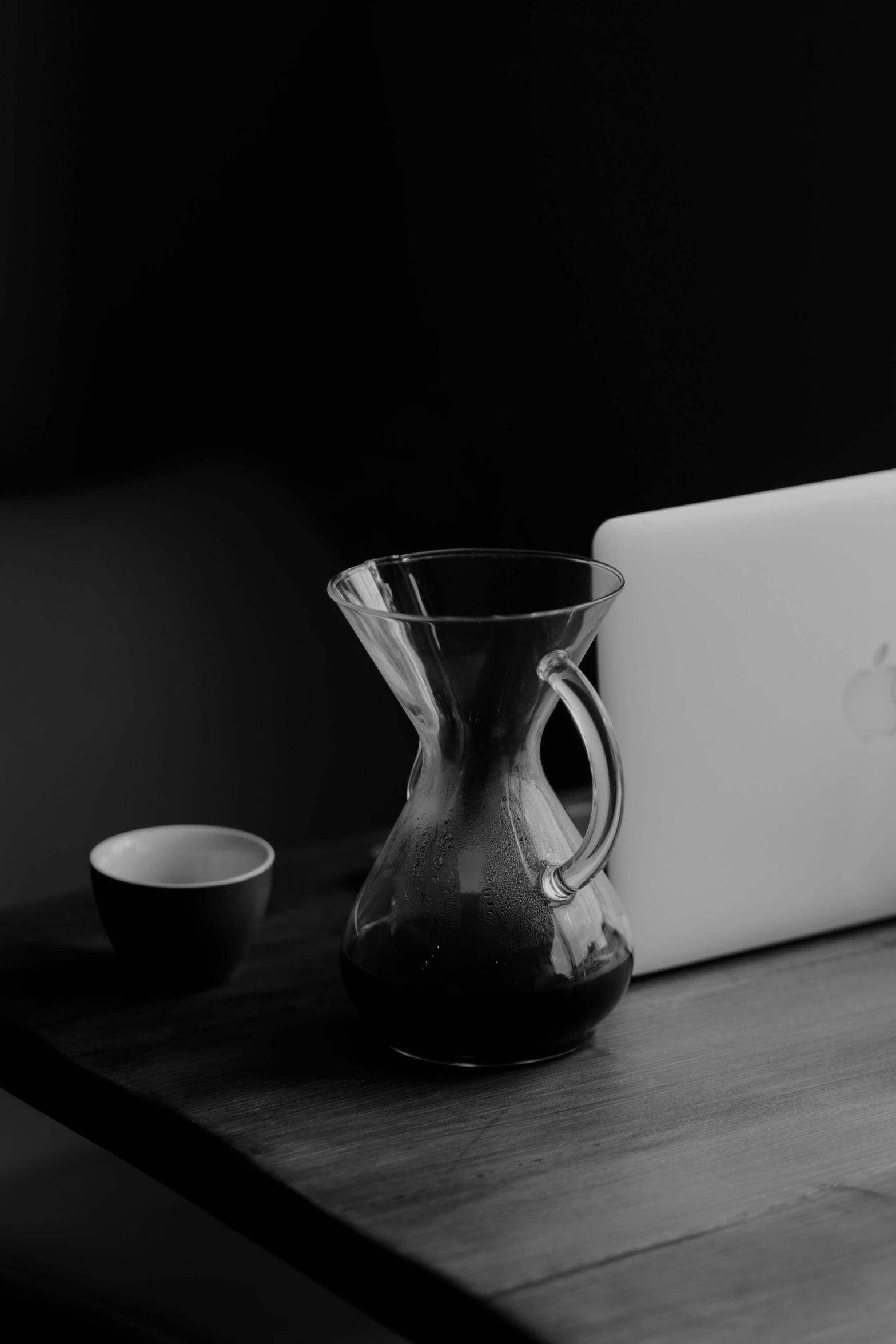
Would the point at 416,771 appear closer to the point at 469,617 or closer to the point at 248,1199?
the point at 469,617

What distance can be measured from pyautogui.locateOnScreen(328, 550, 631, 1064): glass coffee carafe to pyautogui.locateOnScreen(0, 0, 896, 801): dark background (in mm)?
422

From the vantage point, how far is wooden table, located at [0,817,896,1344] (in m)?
0.66

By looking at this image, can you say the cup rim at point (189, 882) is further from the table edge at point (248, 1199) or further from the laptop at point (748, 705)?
the laptop at point (748, 705)

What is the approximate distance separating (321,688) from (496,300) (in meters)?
0.38

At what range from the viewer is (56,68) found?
3.67 feet

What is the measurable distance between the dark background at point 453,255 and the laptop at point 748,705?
1.54 feet

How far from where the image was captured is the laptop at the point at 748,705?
922 mm

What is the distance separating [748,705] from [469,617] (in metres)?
0.20

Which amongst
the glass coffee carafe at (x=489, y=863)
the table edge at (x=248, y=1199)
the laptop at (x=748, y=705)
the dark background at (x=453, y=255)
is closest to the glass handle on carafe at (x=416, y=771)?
the glass coffee carafe at (x=489, y=863)

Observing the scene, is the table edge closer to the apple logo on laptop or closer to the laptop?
the laptop

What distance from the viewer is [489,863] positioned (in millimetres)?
844

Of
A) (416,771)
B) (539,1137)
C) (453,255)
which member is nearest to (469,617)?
(416,771)

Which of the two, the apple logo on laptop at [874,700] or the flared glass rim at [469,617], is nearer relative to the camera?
the flared glass rim at [469,617]

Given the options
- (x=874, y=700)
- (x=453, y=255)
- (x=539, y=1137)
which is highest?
(x=453, y=255)
